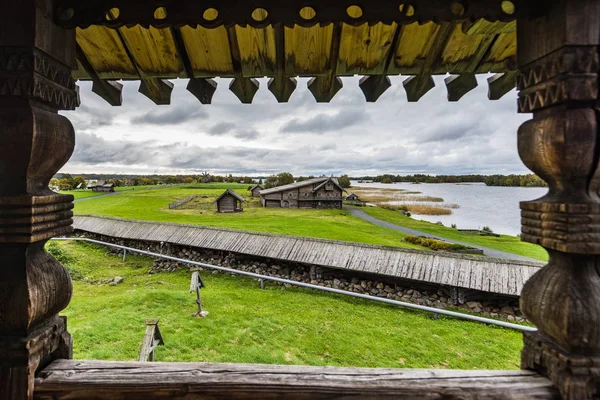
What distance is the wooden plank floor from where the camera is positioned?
5.56 feet

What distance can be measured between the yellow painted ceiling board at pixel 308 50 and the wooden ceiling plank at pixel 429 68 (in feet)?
2.82

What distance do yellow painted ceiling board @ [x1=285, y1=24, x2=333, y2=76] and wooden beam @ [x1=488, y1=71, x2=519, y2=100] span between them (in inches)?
67.7

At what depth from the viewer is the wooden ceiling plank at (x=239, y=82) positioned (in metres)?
2.59

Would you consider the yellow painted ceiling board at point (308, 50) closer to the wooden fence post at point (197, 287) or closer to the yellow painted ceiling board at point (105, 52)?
the yellow painted ceiling board at point (105, 52)

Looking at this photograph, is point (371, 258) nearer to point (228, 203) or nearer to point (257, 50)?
point (257, 50)

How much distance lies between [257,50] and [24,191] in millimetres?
1939

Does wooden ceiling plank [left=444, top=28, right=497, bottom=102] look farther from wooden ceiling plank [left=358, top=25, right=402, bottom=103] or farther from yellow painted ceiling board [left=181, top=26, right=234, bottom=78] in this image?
yellow painted ceiling board [left=181, top=26, right=234, bottom=78]

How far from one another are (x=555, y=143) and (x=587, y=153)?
0.15 metres

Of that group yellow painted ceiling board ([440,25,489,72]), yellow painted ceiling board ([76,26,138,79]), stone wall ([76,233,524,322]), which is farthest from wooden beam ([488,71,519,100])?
stone wall ([76,233,524,322])

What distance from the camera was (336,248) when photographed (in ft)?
51.1

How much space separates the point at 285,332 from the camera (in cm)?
976

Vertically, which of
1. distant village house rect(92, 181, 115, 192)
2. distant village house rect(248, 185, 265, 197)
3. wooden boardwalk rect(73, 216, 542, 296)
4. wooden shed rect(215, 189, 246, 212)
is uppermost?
distant village house rect(92, 181, 115, 192)

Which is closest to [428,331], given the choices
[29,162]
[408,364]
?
[408,364]

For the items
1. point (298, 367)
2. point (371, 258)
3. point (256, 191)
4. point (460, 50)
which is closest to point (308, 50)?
point (460, 50)
